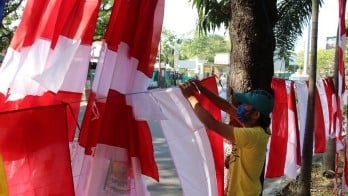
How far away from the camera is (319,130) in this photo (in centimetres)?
584

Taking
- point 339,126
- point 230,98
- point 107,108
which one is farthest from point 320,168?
point 107,108

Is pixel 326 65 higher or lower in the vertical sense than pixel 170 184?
higher

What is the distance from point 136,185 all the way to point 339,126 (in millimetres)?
3421

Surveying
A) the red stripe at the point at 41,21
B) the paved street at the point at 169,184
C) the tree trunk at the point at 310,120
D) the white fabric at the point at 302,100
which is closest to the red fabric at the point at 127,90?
the red stripe at the point at 41,21

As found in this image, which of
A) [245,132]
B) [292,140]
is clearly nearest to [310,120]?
[292,140]

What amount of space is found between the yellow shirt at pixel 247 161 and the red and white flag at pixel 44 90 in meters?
1.01

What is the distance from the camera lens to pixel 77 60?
91.1 inches

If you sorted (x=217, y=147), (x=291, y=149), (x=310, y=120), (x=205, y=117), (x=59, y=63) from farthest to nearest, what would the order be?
(x=310, y=120) < (x=291, y=149) < (x=217, y=147) < (x=205, y=117) < (x=59, y=63)

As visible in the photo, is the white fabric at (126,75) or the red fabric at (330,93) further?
the red fabric at (330,93)

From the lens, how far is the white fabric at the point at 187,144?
2.72 m

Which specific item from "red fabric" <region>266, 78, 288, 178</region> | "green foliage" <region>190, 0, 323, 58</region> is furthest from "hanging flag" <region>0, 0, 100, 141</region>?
"red fabric" <region>266, 78, 288, 178</region>

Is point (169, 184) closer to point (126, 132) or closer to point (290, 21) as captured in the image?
point (290, 21)

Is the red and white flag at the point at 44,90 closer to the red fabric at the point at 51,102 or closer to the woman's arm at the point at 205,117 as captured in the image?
the red fabric at the point at 51,102

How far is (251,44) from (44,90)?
5.77ft
